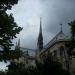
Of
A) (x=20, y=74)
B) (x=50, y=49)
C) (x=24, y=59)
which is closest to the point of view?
(x=20, y=74)

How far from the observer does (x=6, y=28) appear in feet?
86.6

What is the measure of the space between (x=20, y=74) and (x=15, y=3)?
73.1 feet

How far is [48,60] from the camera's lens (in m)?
41.9

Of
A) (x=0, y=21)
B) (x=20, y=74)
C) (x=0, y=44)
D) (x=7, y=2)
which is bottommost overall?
(x=20, y=74)

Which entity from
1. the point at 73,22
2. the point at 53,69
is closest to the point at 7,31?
the point at 73,22

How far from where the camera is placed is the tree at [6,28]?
26062 mm

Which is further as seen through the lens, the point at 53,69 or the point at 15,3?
the point at 53,69

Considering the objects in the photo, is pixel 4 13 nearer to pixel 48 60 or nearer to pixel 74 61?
pixel 48 60

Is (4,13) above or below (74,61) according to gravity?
above

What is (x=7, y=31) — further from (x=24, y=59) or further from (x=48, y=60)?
(x=24, y=59)

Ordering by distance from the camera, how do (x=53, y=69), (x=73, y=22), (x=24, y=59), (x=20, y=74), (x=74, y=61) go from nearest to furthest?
(x=73, y=22) → (x=53, y=69) → (x=20, y=74) → (x=74, y=61) → (x=24, y=59)

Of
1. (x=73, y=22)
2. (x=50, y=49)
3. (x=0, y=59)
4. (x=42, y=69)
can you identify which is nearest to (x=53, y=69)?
(x=42, y=69)

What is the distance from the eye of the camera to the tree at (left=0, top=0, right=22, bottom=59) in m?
26.1

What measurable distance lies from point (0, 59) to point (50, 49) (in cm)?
4025
